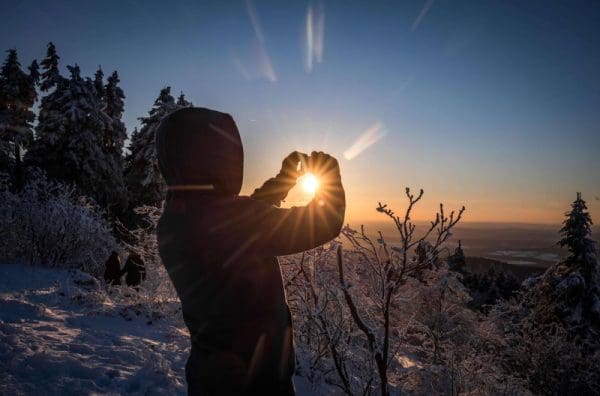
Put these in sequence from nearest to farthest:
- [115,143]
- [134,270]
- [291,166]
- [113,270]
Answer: [291,166]
[134,270]
[113,270]
[115,143]

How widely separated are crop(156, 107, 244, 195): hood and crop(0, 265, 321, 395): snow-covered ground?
4472 mm

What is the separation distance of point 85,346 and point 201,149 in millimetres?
5896

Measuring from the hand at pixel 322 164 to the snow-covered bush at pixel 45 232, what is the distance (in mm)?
13696

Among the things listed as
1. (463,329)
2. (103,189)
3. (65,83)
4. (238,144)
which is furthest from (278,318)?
(65,83)

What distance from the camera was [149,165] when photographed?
26.9m

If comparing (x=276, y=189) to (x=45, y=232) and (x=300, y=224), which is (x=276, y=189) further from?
(x=45, y=232)

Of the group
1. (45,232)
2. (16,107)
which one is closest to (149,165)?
(16,107)

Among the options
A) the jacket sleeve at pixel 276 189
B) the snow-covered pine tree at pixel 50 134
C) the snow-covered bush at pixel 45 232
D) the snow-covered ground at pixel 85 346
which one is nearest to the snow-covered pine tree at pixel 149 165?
the snow-covered pine tree at pixel 50 134

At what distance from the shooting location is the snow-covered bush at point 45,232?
13258 mm

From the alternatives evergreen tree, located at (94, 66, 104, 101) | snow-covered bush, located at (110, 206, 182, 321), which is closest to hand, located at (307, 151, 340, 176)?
snow-covered bush, located at (110, 206, 182, 321)

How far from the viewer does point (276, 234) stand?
1.22 m

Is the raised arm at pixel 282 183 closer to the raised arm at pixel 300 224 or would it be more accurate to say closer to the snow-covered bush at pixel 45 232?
the raised arm at pixel 300 224

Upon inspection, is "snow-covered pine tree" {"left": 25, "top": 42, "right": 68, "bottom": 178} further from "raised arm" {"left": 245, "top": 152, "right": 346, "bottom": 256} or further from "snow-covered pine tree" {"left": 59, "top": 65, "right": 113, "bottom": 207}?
"raised arm" {"left": 245, "top": 152, "right": 346, "bottom": 256}

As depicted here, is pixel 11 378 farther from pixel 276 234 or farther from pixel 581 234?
pixel 581 234
